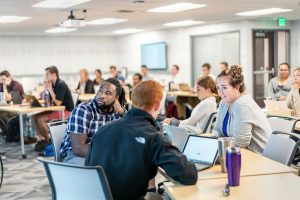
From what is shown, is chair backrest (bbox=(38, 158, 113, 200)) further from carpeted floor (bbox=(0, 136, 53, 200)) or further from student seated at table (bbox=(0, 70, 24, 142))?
student seated at table (bbox=(0, 70, 24, 142))

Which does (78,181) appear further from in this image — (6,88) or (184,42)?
(184,42)

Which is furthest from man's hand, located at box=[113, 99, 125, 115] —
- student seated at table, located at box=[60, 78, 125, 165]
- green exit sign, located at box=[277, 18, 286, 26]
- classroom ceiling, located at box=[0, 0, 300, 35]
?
green exit sign, located at box=[277, 18, 286, 26]

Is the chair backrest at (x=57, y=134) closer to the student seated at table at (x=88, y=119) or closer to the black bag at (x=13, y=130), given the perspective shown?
the student seated at table at (x=88, y=119)

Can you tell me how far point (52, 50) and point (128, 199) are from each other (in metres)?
13.6

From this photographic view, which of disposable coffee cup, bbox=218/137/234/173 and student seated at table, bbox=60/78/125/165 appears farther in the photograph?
student seated at table, bbox=60/78/125/165

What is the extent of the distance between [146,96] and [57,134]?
68.9 inches

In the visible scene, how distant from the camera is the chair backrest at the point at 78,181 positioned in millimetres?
2059

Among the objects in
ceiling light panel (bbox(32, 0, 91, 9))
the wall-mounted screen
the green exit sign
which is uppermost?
ceiling light panel (bbox(32, 0, 91, 9))

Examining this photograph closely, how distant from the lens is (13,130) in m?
8.02

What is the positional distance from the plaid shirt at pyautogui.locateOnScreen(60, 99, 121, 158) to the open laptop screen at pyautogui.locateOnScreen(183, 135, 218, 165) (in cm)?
98

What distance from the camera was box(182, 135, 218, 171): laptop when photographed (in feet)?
8.66

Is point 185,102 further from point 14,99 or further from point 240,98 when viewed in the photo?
point 240,98

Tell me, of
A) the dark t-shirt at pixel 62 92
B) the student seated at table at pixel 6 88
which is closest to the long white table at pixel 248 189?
the dark t-shirt at pixel 62 92

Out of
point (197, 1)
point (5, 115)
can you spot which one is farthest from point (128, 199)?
point (5, 115)
